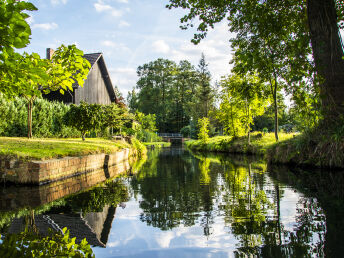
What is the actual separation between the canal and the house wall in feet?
66.7

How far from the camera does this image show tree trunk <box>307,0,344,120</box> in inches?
338

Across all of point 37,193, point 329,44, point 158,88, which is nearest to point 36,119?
point 37,193

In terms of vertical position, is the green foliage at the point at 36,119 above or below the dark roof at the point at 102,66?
below

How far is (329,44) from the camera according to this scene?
340 inches

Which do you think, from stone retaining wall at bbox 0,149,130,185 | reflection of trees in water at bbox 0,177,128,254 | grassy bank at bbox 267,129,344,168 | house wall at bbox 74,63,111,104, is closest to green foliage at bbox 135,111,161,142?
house wall at bbox 74,63,111,104

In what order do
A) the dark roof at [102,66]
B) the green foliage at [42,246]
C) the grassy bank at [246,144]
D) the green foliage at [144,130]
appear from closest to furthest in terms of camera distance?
the green foliage at [42,246] → the grassy bank at [246,144] → the dark roof at [102,66] → the green foliage at [144,130]

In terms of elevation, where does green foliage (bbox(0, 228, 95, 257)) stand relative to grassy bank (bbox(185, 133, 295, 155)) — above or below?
below

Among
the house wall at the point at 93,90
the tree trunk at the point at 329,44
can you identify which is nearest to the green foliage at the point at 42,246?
the tree trunk at the point at 329,44

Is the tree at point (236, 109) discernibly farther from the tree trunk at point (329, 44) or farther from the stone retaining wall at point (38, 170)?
the stone retaining wall at point (38, 170)

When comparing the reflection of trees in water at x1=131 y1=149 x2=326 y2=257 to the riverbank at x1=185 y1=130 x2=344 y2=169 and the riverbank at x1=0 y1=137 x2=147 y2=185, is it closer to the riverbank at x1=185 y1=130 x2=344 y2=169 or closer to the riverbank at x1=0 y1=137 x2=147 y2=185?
the riverbank at x1=0 y1=137 x2=147 y2=185

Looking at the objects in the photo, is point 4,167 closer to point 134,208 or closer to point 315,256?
point 134,208

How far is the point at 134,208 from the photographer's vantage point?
197 inches

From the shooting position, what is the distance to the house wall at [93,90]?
26438 millimetres

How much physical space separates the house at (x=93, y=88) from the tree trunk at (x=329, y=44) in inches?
787
